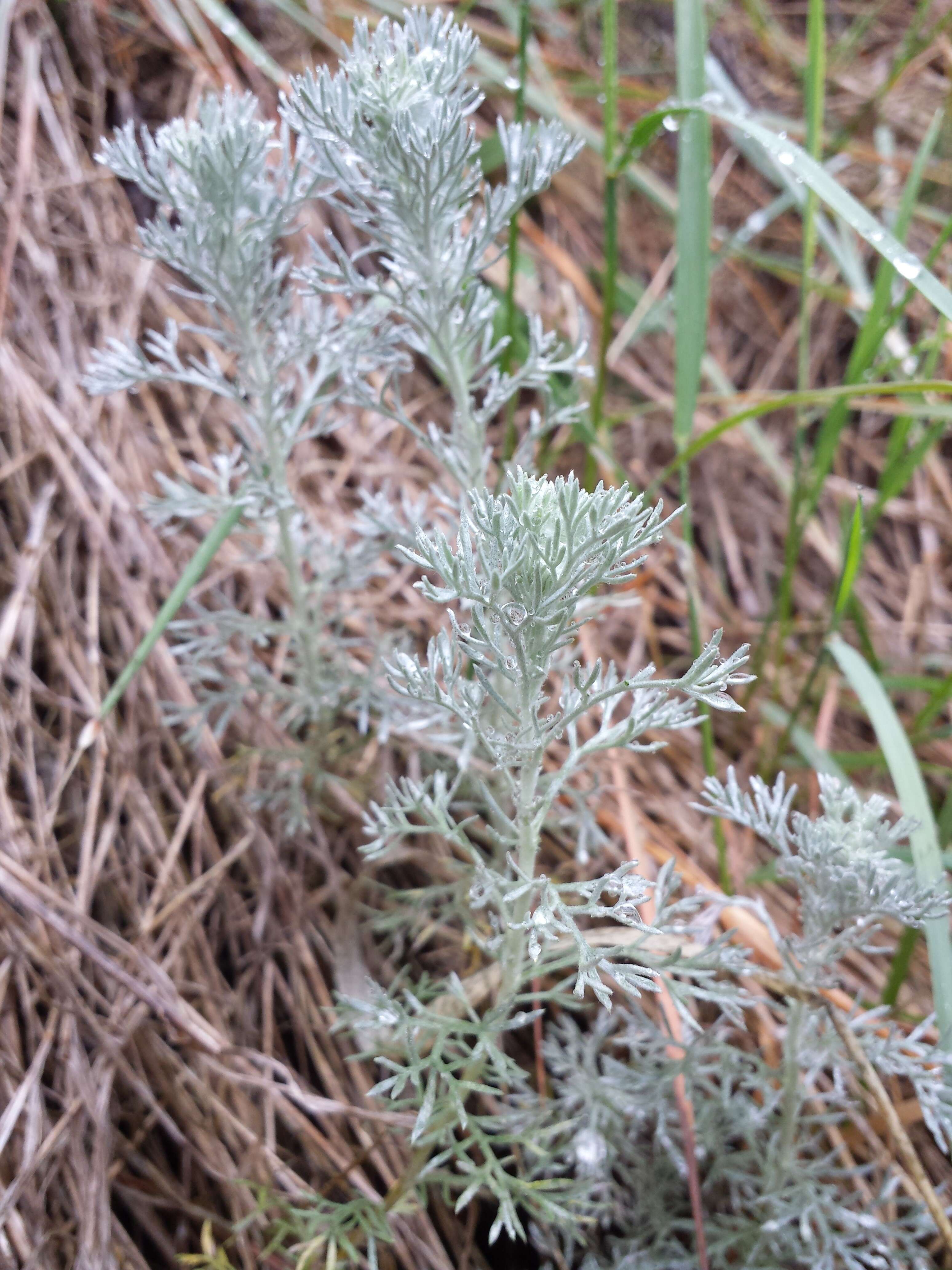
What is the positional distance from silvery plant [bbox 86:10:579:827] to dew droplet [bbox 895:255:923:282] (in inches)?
17.8

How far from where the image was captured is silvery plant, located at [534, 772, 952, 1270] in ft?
3.94

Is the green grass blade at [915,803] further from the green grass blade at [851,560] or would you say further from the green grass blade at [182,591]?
the green grass blade at [182,591]

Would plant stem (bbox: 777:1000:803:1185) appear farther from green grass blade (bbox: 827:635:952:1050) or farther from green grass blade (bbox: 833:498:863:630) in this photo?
green grass blade (bbox: 833:498:863:630)

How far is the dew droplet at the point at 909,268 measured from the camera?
4.11 ft

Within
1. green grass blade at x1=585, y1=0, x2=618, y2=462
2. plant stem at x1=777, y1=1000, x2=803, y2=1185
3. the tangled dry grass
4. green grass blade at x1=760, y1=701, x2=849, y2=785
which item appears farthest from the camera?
green grass blade at x1=760, y1=701, x2=849, y2=785

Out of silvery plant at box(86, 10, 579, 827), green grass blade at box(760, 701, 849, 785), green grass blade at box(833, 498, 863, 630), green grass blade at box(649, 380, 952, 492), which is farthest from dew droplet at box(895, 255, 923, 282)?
green grass blade at box(760, 701, 849, 785)

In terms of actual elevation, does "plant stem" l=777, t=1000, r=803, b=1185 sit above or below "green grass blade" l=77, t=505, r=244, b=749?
below

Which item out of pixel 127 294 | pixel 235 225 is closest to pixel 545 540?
pixel 235 225

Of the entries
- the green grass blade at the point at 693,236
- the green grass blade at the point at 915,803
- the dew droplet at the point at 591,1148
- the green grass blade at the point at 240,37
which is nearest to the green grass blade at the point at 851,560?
the green grass blade at the point at 915,803

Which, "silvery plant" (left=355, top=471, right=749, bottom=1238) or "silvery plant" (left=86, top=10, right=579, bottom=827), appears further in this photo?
"silvery plant" (left=86, top=10, right=579, bottom=827)

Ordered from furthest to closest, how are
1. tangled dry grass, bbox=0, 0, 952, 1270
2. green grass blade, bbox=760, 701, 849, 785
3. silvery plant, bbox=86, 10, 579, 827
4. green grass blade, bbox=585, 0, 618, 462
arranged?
green grass blade, bbox=760, 701, 849, 785 → green grass blade, bbox=585, 0, 618, 462 → tangled dry grass, bbox=0, 0, 952, 1270 → silvery plant, bbox=86, 10, 579, 827

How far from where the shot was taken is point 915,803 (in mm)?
1378

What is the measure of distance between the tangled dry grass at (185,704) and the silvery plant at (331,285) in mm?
243

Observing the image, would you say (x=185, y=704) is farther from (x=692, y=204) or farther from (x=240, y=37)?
(x=240, y=37)
